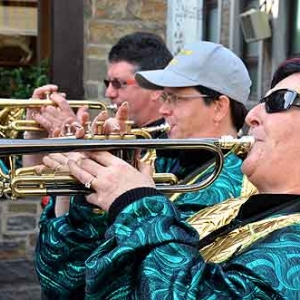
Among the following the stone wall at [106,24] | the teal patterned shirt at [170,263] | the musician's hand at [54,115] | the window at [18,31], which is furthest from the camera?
the window at [18,31]

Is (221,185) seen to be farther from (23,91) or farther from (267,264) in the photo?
(23,91)

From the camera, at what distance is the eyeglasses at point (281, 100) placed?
166 centimetres

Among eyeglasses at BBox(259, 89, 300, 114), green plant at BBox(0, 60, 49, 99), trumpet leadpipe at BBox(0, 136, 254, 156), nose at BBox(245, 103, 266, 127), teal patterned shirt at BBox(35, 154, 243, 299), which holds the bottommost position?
teal patterned shirt at BBox(35, 154, 243, 299)

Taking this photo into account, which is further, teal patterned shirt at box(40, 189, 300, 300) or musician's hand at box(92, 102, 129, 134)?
musician's hand at box(92, 102, 129, 134)

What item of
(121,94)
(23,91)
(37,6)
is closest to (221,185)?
(121,94)

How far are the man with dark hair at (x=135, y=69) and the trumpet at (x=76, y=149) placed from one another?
1237 mm

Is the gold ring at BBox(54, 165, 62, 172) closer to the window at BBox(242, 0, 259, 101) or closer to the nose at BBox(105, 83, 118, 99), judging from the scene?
the nose at BBox(105, 83, 118, 99)

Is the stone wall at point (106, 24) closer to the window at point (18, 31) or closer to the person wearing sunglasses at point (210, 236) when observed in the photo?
the window at point (18, 31)

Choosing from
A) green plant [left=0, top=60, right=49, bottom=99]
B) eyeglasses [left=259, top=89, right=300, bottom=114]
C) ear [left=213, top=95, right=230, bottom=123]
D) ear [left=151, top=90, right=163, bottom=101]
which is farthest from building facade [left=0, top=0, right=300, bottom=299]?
eyeglasses [left=259, top=89, right=300, bottom=114]

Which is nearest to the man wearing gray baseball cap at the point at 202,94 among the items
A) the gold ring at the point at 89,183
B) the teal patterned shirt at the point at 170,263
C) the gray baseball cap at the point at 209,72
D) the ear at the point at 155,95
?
the gray baseball cap at the point at 209,72

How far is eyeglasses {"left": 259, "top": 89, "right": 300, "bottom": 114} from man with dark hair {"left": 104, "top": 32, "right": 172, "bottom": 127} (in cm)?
149

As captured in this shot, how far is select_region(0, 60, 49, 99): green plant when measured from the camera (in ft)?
18.2

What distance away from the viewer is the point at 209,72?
2.41 meters

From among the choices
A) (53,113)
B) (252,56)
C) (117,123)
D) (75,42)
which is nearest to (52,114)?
(53,113)
